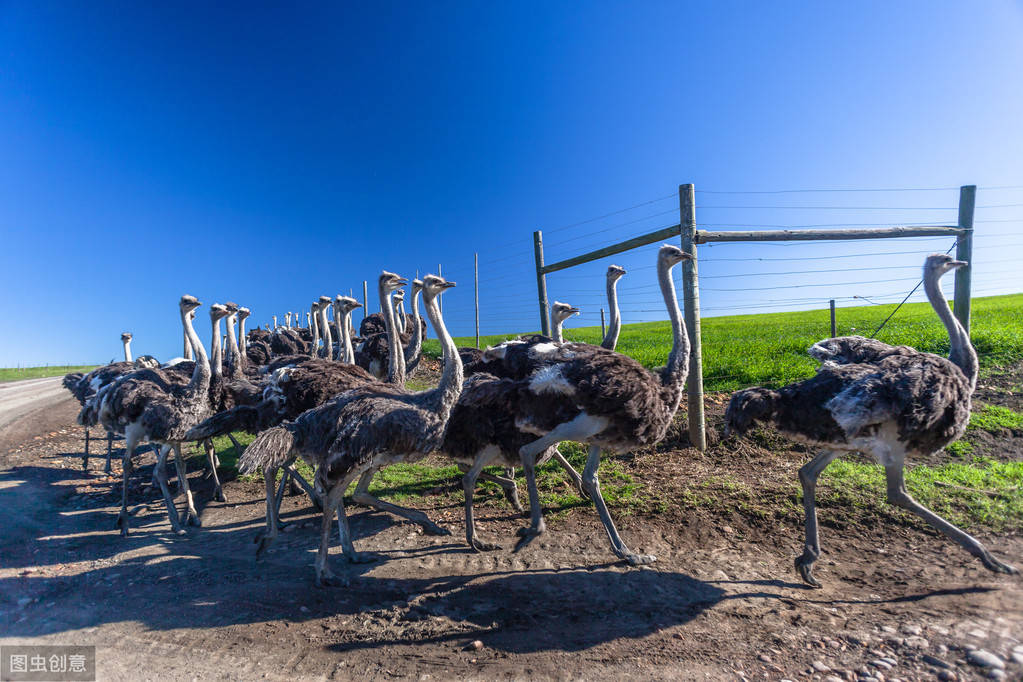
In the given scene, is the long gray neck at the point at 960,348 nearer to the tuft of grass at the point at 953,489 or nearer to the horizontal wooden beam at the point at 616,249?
the tuft of grass at the point at 953,489

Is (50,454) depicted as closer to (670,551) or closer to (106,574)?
(106,574)

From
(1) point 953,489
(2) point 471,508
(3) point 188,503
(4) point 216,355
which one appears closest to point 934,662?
(1) point 953,489

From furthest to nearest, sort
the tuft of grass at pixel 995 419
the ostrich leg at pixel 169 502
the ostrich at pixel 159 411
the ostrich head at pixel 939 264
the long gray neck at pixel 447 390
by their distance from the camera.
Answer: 1. the tuft of grass at pixel 995 419
2. the ostrich at pixel 159 411
3. the ostrich leg at pixel 169 502
4. the ostrich head at pixel 939 264
5. the long gray neck at pixel 447 390

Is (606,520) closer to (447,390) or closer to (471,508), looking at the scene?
(471,508)

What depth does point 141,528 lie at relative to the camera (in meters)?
5.70

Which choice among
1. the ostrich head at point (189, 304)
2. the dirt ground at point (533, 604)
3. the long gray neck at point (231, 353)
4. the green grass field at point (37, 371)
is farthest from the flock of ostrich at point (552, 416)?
the green grass field at point (37, 371)

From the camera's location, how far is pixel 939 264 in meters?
4.73

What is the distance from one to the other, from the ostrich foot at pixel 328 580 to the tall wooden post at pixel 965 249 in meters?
7.19

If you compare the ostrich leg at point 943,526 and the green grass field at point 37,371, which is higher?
the green grass field at point 37,371

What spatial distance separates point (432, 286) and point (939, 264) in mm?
4385

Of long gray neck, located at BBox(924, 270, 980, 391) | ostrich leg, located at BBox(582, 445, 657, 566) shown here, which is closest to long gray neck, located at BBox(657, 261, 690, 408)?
ostrich leg, located at BBox(582, 445, 657, 566)

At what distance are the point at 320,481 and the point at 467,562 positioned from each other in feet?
4.29

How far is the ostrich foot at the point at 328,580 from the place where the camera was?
400cm

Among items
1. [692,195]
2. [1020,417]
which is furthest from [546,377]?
[1020,417]
